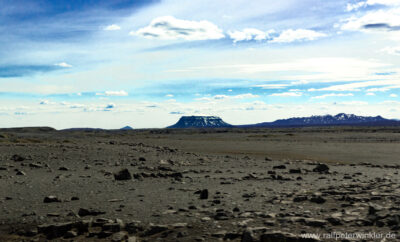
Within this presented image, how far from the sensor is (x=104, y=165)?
22891 mm

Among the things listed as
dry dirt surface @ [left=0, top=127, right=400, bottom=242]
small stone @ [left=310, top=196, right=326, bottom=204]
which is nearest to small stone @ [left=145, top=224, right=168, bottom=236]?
dry dirt surface @ [left=0, top=127, right=400, bottom=242]

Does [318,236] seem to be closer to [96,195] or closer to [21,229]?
[21,229]

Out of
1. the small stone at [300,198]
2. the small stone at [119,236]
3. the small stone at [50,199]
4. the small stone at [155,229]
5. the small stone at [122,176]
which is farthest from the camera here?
the small stone at [122,176]

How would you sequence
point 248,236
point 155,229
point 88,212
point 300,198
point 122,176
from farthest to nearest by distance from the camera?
point 122,176 → point 300,198 → point 88,212 → point 155,229 → point 248,236

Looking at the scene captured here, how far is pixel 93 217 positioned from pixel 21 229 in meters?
1.72

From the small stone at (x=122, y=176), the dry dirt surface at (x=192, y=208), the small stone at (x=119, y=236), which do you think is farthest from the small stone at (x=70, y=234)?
the small stone at (x=122, y=176)

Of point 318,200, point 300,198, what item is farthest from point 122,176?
point 318,200

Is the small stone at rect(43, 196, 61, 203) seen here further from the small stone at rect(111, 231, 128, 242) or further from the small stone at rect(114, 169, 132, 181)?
the small stone at rect(114, 169, 132, 181)

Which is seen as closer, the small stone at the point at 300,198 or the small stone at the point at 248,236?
the small stone at the point at 248,236

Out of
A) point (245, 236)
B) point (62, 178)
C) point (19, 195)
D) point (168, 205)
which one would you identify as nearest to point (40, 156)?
point (62, 178)

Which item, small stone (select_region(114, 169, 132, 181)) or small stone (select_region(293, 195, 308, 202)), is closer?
small stone (select_region(293, 195, 308, 202))

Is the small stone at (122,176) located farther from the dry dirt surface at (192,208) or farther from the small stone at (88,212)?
the small stone at (88,212)

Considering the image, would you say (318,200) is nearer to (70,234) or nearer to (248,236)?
(248,236)

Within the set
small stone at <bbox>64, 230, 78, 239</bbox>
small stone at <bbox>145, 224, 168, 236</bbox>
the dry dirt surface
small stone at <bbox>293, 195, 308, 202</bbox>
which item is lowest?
small stone at <bbox>64, 230, 78, 239</bbox>
